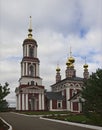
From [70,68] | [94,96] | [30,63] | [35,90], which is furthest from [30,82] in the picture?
[94,96]

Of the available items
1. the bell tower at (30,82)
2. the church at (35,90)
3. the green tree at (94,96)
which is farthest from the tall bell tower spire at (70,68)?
the green tree at (94,96)

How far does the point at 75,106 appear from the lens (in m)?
64.3

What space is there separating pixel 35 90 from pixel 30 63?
6284mm

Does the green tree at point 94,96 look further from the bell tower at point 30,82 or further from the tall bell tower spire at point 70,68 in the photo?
the tall bell tower spire at point 70,68

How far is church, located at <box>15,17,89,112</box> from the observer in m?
64.6

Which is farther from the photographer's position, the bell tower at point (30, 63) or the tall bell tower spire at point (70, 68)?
the tall bell tower spire at point (70, 68)

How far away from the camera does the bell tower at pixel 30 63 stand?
65.9 m

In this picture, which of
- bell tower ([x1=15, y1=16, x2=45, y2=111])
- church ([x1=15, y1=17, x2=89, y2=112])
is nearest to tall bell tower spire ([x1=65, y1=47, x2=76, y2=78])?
church ([x1=15, y1=17, x2=89, y2=112])

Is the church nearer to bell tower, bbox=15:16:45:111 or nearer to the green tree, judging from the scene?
bell tower, bbox=15:16:45:111

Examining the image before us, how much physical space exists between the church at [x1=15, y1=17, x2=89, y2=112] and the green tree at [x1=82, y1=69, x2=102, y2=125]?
44.7 m

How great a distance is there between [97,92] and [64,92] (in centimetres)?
5501

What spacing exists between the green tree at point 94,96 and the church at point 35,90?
44700mm

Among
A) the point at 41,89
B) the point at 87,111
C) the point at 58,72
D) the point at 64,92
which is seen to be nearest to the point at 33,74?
the point at 41,89

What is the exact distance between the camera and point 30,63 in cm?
6650
